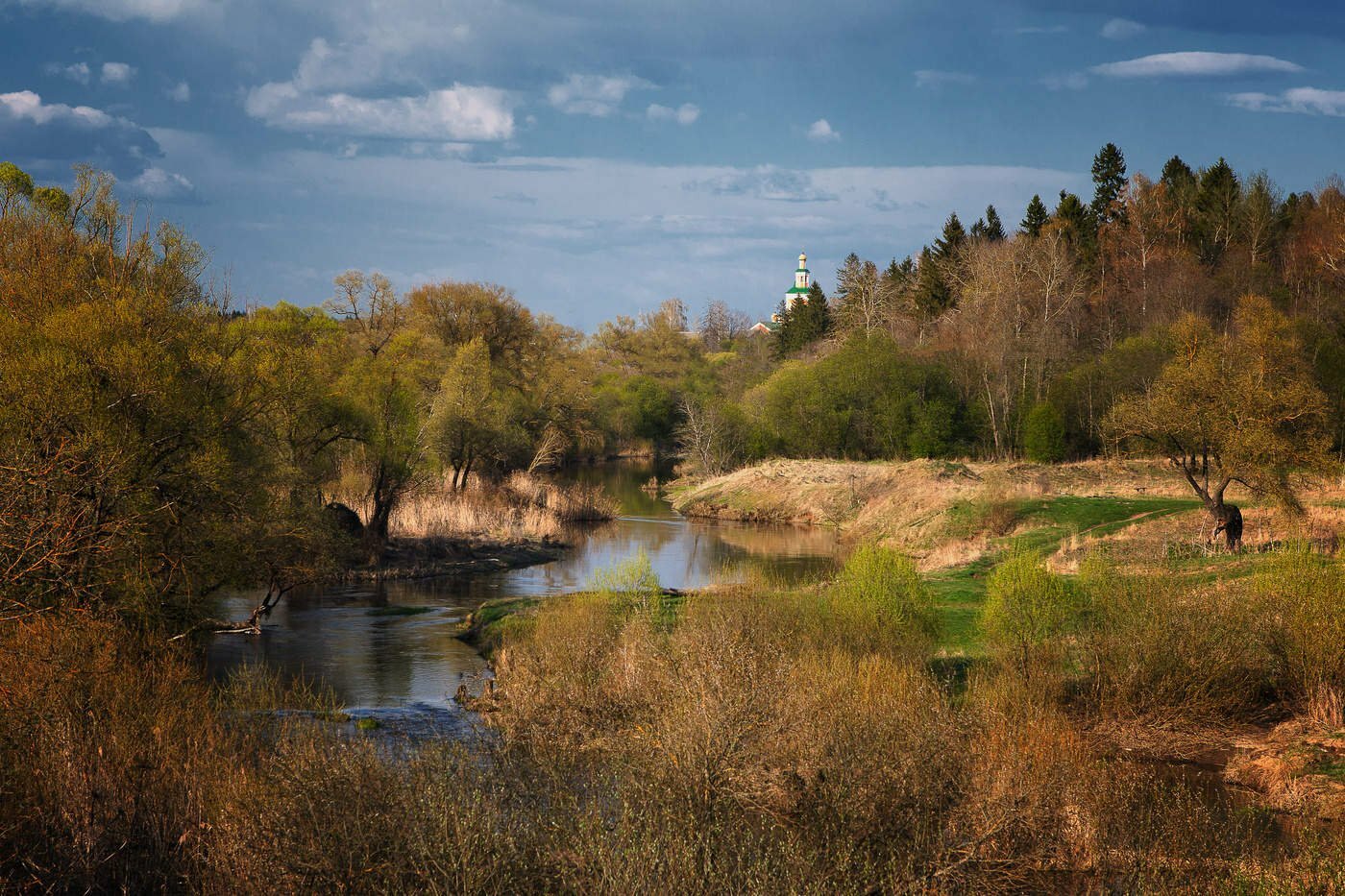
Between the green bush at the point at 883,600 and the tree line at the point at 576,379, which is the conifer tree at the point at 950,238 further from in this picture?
the green bush at the point at 883,600

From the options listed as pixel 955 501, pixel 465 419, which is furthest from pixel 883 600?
pixel 465 419

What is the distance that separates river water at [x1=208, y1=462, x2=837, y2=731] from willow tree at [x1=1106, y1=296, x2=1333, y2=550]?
399 inches

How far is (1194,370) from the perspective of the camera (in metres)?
26.5

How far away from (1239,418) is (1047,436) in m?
29.3

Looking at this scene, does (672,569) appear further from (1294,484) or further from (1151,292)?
(1151,292)

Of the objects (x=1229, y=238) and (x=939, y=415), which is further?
(x=1229, y=238)

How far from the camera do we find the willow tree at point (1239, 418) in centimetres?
2598

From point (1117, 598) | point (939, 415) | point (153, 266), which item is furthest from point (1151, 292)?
point (153, 266)

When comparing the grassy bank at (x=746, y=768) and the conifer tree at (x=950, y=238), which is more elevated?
the conifer tree at (x=950, y=238)

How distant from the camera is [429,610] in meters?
30.1

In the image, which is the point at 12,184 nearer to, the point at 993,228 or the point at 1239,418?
the point at 1239,418

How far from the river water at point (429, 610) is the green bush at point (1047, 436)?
12.9 metres

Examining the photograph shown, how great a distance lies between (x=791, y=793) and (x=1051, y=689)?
7.79 metres

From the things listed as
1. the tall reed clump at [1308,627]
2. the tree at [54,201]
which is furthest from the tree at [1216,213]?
the tree at [54,201]
